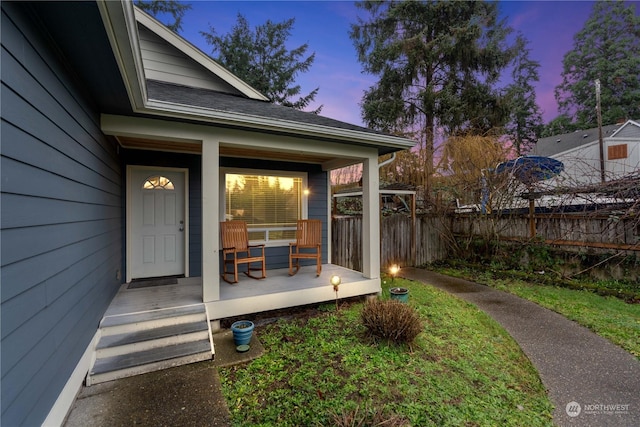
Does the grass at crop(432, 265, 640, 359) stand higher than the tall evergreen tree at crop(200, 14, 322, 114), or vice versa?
the tall evergreen tree at crop(200, 14, 322, 114)

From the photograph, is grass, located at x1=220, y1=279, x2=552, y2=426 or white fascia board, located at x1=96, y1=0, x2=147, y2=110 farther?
grass, located at x1=220, y1=279, x2=552, y2=426

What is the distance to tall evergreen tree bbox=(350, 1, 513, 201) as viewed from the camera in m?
11.2

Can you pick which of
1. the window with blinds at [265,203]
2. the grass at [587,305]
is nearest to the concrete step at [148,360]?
the window with blinds at [265,203]

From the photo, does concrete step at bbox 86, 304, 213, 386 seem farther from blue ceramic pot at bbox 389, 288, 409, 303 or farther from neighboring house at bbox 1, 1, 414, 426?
blue ceramic pot at bbox 389, 288, 409, 303

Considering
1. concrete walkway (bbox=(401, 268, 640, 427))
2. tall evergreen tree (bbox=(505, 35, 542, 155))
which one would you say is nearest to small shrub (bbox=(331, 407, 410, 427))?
concrete walkway (bbox=(401, 268, 640, 427))

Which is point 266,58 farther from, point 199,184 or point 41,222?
point 41,222

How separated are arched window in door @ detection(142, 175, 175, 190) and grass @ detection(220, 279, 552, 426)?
9.73ft

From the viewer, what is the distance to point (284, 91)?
14.3 m

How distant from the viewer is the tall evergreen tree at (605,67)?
18.3m

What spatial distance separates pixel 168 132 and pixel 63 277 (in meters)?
1.90

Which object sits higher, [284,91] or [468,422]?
[284,91]

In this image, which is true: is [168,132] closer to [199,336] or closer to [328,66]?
[199,336]

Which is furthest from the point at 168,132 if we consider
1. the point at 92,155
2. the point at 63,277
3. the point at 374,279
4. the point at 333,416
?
the point at 374,279

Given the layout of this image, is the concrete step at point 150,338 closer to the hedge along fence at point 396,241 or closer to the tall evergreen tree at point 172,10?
the hedge along fence at point 396,241
